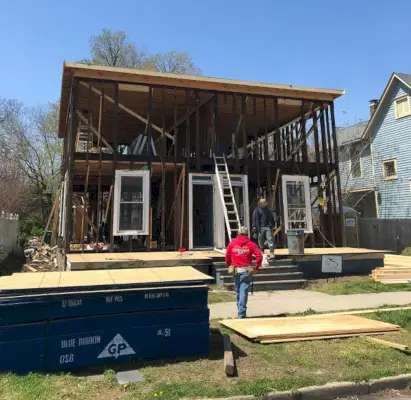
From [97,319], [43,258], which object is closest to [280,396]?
[97,319]

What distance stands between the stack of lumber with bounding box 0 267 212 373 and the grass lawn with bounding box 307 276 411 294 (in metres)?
6.01

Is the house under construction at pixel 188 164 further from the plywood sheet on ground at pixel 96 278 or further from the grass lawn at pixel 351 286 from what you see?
the plywood sheet on ground at pixel 96 278

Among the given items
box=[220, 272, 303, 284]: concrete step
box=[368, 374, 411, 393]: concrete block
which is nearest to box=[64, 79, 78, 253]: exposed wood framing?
box=[220, 272, 303, 284]: concrete step

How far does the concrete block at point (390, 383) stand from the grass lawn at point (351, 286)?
5404mm

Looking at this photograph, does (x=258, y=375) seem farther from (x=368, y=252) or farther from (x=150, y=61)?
(x=150, y=61)

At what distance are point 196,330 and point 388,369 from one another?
7.89 feet

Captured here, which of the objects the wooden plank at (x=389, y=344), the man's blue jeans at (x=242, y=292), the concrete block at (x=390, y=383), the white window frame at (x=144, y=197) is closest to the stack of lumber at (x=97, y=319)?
the man's blue jeans at (x=242, y=292)

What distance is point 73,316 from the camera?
4.46 m

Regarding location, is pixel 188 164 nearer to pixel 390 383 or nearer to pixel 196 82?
pixel 196 82

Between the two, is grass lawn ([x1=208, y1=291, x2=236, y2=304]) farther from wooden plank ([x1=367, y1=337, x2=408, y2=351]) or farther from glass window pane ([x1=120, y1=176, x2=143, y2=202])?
glass window pane ([x1=120, y1=176, x2=143, y2=202])

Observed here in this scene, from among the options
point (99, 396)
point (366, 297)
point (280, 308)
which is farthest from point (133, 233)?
point (99, 396)

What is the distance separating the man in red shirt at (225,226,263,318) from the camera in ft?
22.7

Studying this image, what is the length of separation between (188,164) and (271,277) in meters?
5.14

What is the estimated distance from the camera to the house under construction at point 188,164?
1284 centimetres
